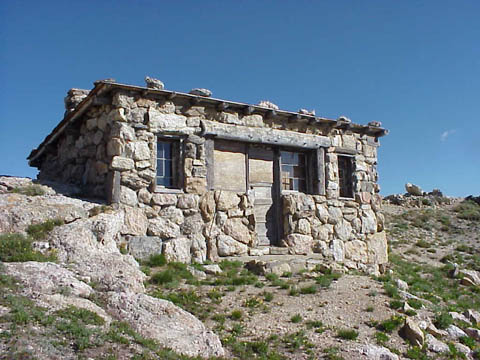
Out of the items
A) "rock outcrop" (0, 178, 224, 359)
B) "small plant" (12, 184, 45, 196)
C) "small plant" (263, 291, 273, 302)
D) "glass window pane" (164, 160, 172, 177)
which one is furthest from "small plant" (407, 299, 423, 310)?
"small plant" (12, 184, 45, 196)

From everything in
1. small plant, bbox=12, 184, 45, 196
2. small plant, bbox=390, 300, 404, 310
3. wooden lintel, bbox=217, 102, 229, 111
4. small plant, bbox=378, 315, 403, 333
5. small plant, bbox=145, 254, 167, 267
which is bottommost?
small plant, bbox=378, 315, 403, 333

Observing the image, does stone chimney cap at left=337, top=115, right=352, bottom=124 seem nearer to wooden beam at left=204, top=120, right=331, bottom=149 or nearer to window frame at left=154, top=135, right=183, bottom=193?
wooden beam at left=204, top=120, right=331, bottom=149

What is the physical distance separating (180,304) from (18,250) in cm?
275

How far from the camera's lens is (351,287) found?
32.2 ft

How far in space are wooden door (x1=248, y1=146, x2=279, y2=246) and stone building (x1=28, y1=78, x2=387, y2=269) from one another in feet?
0.09

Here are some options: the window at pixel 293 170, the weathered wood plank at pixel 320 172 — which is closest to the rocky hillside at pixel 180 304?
the weathered wood plank at pixel 320 172

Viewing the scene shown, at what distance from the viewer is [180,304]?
8125 mm

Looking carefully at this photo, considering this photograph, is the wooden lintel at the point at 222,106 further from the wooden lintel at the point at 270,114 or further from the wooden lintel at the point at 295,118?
the wooden lintel at the point at 295,118

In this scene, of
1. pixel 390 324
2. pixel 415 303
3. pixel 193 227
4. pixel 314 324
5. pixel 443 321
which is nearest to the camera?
pixel 314 324

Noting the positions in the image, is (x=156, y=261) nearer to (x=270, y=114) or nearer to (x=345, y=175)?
(x=270, y=114)

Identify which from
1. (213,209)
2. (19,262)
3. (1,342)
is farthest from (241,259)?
(1,342)

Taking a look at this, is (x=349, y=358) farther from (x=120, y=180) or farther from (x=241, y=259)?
(x=120, y=180)

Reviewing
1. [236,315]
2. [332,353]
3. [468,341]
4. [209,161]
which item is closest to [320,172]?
[209,161]

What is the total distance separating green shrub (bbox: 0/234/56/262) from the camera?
7.72 m
